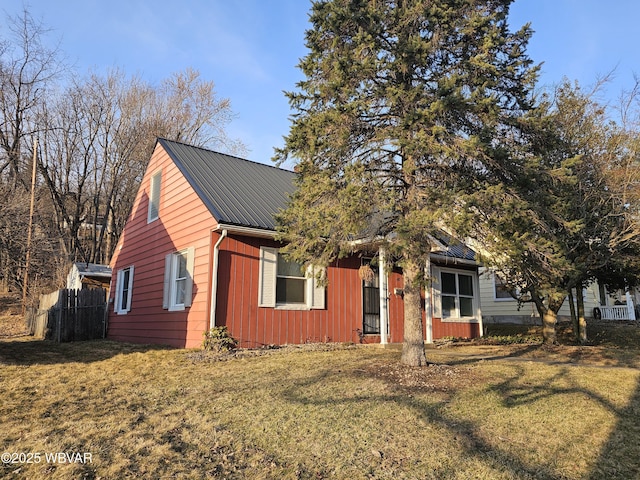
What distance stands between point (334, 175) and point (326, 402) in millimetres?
3502

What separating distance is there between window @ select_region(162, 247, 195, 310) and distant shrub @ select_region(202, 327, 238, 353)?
179 centimetres

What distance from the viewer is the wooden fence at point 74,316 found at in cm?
1309

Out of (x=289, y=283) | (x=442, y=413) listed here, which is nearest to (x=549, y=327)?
(x=289, y=283)

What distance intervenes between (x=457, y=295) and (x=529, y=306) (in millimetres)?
8764

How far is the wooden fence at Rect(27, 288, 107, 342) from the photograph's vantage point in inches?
515

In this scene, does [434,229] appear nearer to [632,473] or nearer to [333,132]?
[333,132]

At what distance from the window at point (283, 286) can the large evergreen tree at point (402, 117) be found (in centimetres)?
336

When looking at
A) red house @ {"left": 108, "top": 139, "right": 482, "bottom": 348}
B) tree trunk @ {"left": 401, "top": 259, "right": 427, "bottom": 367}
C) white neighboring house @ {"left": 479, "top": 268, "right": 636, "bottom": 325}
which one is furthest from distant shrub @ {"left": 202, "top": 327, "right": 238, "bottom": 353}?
white neighboring house @ {"left": 479, "top": 268, "right": 636, "bottom": 325}

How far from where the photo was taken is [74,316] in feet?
44.1

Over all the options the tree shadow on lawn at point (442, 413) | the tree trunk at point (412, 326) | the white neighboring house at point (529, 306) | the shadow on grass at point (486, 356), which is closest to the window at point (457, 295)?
the shadow on grass at point (486, 356)

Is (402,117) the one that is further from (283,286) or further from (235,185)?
(235,185)

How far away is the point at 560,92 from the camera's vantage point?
11.4 metres

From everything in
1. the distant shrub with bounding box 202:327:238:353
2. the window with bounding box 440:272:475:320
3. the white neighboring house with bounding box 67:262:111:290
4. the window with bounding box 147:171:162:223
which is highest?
A: the window with bounding box 147:171:162:223

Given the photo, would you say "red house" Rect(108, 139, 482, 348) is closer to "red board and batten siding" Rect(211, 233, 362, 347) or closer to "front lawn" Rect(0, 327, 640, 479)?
"red board and batten siding" Rect(211, 233, 362, 347)
